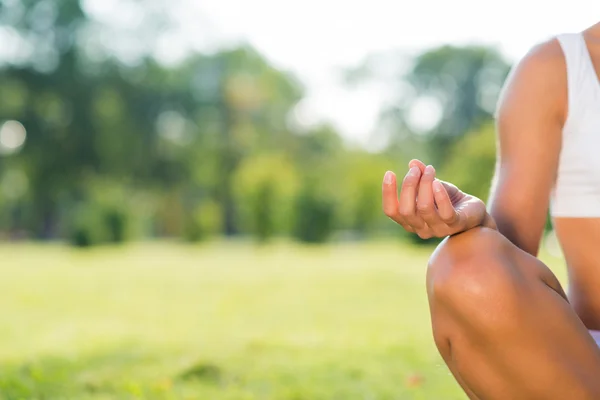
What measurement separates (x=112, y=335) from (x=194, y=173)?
3434 cm

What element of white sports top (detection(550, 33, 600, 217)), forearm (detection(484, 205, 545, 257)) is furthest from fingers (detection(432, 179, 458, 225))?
white sports top (detection(550, 33, 600, 217))

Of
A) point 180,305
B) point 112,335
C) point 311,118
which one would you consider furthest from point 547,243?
point 311,118

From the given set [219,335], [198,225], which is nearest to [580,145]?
[219,335]

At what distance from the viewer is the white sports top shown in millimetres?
1850

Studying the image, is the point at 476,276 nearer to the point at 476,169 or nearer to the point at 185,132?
the point at 476,169

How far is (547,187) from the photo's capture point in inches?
75.0

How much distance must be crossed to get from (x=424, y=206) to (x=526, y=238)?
506 millimetres

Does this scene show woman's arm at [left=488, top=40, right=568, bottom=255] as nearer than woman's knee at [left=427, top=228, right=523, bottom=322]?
No

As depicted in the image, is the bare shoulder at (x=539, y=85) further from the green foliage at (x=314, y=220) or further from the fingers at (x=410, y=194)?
the green foliage at (x=314, y=220)

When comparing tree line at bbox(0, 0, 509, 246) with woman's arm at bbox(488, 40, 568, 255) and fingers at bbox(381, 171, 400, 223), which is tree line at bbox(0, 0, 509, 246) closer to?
woman's arm at bbox(488, 40, 568, 255)

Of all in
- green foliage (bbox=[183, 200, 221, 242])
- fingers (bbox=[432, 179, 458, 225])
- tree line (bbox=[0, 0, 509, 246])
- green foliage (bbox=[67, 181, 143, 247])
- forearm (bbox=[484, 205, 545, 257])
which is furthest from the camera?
tree line (bbox=[0, 0, 509, 246])

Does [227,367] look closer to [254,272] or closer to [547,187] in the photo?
[547,187]

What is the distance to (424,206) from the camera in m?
1.46

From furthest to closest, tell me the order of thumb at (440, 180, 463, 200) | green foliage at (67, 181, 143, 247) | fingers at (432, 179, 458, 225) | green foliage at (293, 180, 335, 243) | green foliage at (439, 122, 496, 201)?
green foliage at (293, 180, 335, 243) < green foliage at (439, 122, 496, 201) < green foliage at (67, 181, 143, 247) < thumb at (440, 180, 463, 200) < fingers at (432, 179, 458, 225)
